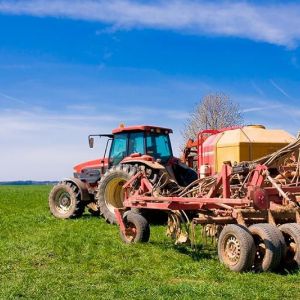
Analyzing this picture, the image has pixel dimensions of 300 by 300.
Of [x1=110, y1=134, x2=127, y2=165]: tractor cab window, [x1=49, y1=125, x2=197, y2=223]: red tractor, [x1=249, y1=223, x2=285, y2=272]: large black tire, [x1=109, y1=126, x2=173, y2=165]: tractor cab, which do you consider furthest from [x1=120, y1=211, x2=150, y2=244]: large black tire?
[x1=110, y1=134, x2=127, y2=165]: tractor cab window

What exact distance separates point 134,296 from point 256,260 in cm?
215

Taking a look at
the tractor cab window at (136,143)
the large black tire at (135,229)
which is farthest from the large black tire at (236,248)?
the tractor cab window at (136,143)

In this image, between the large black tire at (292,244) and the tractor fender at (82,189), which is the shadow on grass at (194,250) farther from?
the tractor fender at (82,189)

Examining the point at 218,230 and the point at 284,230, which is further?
the point at 218,230

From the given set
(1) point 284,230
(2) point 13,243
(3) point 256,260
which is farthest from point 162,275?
(2) point 13,243

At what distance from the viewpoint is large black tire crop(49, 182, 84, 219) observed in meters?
15.8

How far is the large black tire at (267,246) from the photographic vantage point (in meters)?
7.30

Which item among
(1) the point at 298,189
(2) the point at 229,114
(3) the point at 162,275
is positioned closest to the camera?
(3) the point at 162,275

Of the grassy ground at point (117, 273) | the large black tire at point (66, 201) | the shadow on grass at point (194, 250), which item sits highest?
the large black tire at point (66, 201)

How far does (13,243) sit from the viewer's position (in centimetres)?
1065

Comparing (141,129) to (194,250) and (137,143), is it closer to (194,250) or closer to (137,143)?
(137,143)

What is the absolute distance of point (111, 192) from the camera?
14133 millimetres

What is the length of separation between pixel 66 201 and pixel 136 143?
313 centimetres

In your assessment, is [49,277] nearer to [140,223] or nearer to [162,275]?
[162,275]
